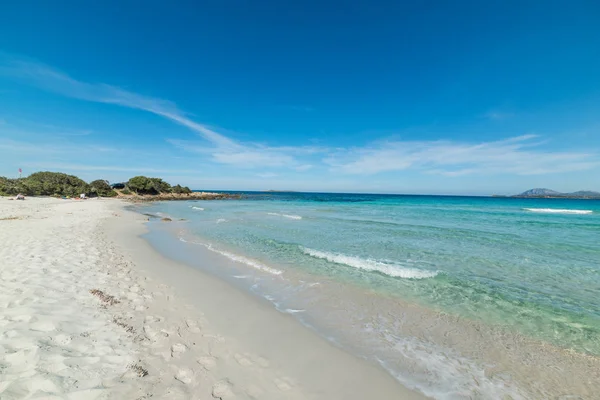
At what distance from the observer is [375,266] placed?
10352mm

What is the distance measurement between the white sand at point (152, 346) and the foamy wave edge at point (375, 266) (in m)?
5.03

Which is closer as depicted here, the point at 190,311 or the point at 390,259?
the point at 190,311

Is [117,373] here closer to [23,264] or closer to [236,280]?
[236,280]

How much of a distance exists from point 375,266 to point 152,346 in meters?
8.25

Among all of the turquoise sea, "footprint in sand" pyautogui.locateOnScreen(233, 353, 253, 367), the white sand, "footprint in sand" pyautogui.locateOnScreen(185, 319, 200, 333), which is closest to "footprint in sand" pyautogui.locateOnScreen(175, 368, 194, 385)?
the white sand

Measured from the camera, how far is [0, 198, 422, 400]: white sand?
3285 mm

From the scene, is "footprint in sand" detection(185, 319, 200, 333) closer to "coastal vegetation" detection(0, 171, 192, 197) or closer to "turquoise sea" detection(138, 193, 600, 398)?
"turquoise sea" detection(138, 193, 600, 398)

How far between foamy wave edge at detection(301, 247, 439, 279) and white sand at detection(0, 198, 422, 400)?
503cm

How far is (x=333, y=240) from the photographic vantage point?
52.7ft

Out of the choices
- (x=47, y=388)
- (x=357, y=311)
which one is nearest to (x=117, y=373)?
(x=47, y=388)

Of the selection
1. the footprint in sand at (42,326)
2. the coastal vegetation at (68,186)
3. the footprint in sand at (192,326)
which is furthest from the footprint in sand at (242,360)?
the coastal vegetation at (68,186)

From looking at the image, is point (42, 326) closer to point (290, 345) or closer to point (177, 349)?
point (177, 349)

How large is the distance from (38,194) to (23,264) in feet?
195

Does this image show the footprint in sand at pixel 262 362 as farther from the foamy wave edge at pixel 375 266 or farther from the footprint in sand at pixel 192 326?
the foamy wave edge at pixel 375 266
